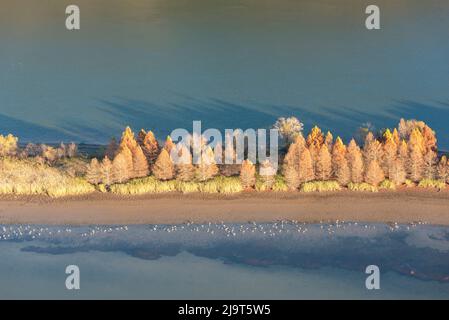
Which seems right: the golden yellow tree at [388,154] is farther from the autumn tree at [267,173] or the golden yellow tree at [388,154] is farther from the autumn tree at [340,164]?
the autumn tree at [267,173]

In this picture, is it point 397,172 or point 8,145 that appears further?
point 8,145

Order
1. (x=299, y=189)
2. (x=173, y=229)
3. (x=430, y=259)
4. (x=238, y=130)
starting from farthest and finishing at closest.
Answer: (x=238, y=130) → (x=299, y=189) → (x=173, y=229) → (x=430, y=259)

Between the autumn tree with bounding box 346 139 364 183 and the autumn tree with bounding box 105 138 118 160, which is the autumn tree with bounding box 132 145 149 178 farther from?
the autumn tree with bounding box 346 139 364 183

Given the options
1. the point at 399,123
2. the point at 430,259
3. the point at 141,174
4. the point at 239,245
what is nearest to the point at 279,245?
the point at 239,245

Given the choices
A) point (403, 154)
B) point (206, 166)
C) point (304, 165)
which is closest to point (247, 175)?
point (206, 166)

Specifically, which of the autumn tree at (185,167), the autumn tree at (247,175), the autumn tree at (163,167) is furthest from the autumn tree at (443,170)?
the autumn tree at (163,167)

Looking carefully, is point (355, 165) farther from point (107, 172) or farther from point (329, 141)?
point (107, 172)

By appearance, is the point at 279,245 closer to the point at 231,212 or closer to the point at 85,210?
the point at 231,212
